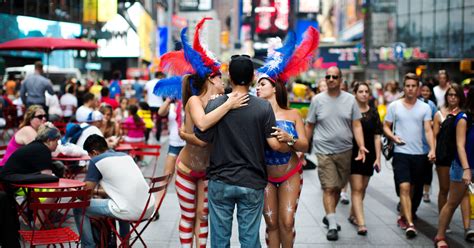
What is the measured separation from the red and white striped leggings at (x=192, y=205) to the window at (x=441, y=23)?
137 ft

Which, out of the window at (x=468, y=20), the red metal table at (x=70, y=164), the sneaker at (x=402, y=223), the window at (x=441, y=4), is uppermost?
the window at (x=441, y=4)

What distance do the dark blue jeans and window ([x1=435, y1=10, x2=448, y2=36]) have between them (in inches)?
1681

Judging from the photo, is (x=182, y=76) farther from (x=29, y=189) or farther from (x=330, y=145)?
(x=330, y=145)

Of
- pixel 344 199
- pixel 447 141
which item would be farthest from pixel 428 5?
pixel 447 141

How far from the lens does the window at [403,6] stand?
53.8 m

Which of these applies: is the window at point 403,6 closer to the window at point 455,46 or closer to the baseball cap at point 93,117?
the window at point 455,46

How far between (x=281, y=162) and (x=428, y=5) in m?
46.1

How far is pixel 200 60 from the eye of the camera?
6309mm

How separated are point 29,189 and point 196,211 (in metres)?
1.73

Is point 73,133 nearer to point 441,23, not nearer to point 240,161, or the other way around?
point 240,161

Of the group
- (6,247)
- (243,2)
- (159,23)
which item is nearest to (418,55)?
(159,23)

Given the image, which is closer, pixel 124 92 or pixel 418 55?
pixel 124 92

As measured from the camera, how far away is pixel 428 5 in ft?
163

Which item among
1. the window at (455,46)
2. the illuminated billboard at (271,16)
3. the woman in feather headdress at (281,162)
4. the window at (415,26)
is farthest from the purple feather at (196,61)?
the illuminated billboard at (271,16)
